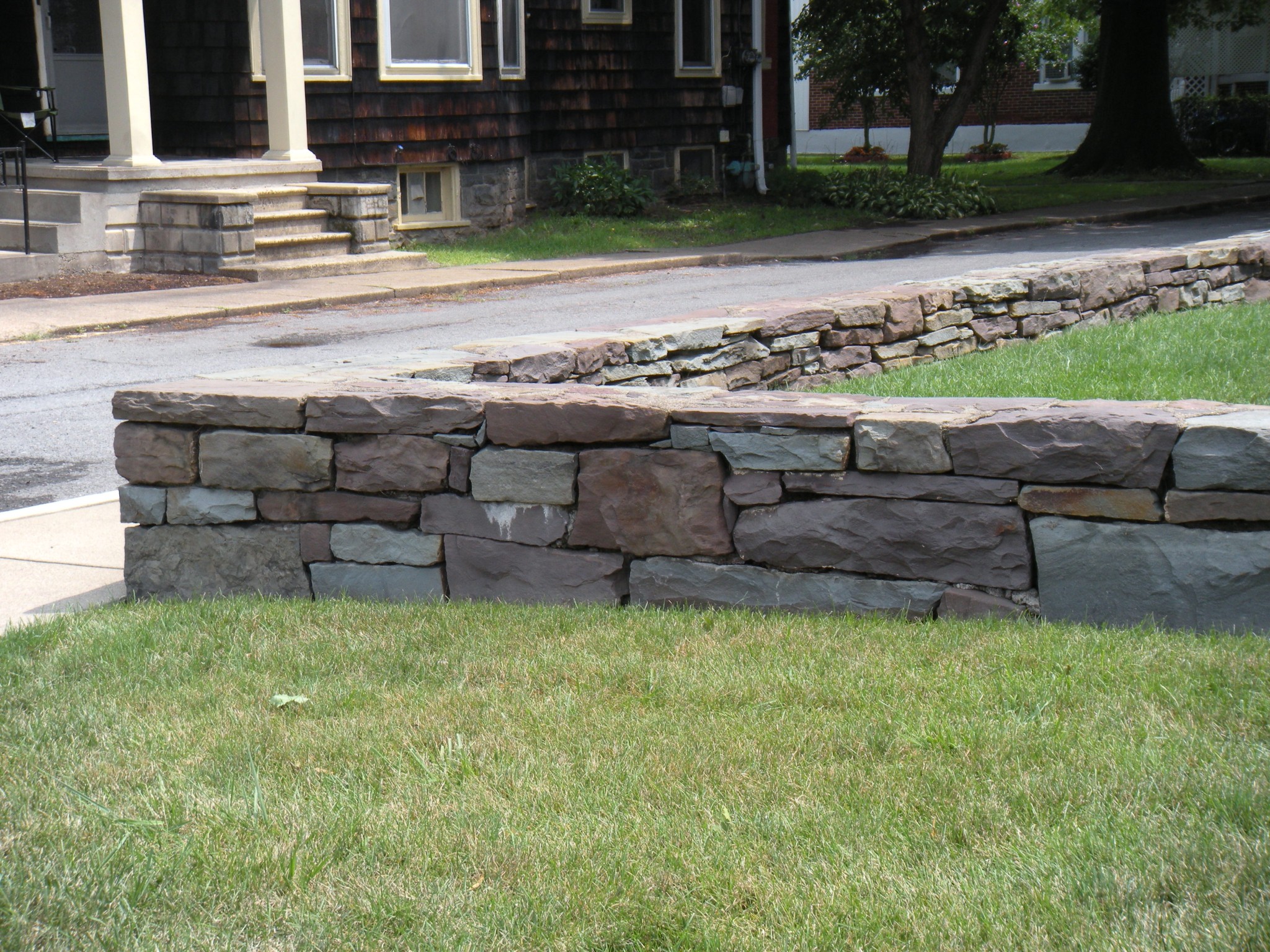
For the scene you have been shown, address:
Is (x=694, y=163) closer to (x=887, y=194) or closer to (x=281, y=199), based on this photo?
(x=887, y=194)

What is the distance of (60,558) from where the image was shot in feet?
18.0

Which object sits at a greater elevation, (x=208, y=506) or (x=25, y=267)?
(x=25, y=267)

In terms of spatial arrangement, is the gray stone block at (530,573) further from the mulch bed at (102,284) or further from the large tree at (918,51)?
the large tree at (918,51)

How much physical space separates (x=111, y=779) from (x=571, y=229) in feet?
53.3

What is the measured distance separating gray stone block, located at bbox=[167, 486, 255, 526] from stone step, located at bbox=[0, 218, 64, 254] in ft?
35.4

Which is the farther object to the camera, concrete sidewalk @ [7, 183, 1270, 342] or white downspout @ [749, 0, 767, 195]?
white downspout @ [749, 0, 767, 195]

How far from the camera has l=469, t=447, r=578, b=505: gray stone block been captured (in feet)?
14.7

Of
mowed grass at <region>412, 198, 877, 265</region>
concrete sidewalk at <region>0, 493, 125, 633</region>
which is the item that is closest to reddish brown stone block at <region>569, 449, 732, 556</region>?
concrete sidewalk at <region>0, 493, 125, 633</region>

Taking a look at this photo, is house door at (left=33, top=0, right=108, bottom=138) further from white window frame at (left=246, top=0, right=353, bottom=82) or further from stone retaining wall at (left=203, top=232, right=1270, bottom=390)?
stone retaining wall at (left=203, top=232, right=1270, bottom=390)

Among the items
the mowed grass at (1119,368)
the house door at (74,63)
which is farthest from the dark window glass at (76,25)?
the mowed grass at (1119,368)

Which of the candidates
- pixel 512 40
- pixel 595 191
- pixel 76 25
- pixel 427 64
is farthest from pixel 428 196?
pixel 76 25

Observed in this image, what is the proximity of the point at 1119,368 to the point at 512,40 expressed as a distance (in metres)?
13.5

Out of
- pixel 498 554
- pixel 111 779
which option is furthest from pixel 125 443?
pixel 111 779

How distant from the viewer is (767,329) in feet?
24.0
